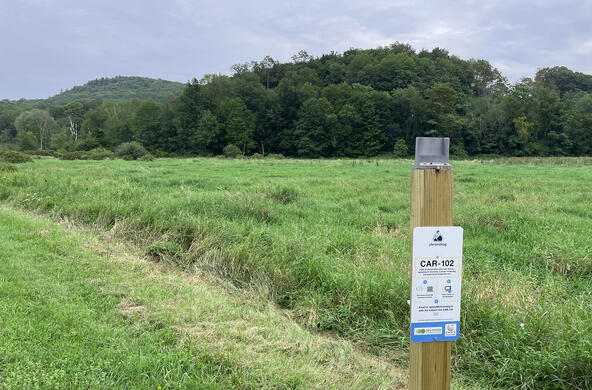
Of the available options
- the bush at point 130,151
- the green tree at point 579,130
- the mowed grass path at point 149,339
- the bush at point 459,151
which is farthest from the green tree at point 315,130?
the mowed grass path at point 149,339

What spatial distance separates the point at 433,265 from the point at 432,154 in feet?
1.91

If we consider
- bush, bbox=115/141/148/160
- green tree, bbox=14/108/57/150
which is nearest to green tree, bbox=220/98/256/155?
bush, bbox=115/141/148/160

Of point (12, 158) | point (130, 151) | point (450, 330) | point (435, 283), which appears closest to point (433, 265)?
point (435, 283)

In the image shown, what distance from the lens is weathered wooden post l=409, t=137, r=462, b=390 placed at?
6.47 ft

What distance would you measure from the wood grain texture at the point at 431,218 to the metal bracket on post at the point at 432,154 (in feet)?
0.09

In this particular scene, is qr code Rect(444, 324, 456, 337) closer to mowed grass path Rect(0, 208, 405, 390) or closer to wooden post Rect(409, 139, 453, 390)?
wooden post Rect(409, 139, 453, 390)

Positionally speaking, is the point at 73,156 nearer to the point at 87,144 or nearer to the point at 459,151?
the point at 87,144

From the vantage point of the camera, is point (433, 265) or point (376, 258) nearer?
point (433, 265)

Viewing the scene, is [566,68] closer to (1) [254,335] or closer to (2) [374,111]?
(2) [374,111]

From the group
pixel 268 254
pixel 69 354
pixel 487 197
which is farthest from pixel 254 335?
pixel 487 197

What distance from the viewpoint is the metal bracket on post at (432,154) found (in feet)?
6.50

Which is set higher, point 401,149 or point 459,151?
point 401,149

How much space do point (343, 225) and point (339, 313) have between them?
12.5 feet

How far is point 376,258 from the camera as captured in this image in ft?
Result: 18.4
